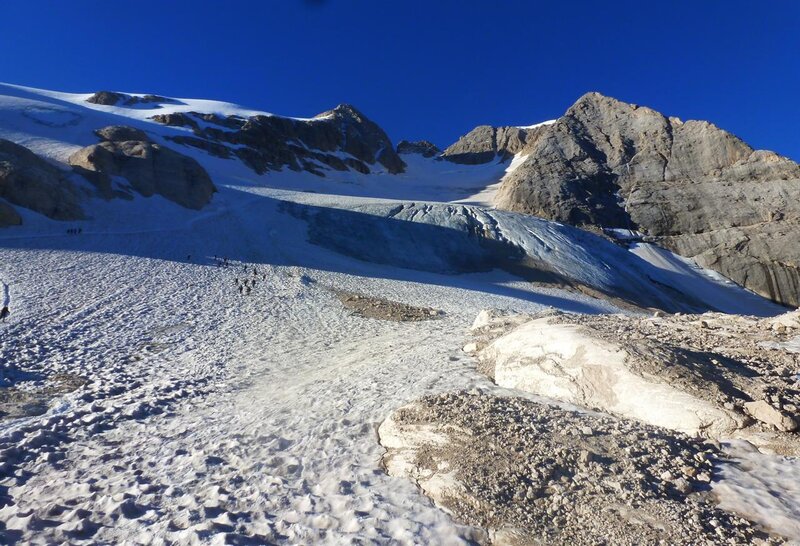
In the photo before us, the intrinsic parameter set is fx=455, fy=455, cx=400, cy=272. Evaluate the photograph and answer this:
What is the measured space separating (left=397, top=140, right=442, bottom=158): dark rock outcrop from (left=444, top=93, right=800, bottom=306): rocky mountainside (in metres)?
50.4

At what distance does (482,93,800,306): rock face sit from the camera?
5397cm

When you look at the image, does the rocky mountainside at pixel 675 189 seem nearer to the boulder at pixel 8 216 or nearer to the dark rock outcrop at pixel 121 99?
the boulder at pixel 8 216

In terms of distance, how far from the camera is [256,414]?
300 inches

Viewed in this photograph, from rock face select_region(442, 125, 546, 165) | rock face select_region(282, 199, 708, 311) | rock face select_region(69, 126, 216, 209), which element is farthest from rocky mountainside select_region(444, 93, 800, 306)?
rock face select_region(69, 126, 216, 209)

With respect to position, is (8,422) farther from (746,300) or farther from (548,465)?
(746,300)

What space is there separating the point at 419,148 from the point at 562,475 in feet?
442

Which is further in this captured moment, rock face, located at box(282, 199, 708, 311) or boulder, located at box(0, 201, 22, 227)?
rock face, located at box(282, 199, 708, 311)

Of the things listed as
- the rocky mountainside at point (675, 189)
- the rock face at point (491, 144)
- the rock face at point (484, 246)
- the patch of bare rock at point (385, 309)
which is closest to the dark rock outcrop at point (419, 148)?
the rock face at point (491, 144)

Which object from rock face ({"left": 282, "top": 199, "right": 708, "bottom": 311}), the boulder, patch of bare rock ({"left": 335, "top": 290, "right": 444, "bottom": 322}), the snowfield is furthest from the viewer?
rock face ({"left": 282, "top": 199, "right": 708, "bottom": 311})

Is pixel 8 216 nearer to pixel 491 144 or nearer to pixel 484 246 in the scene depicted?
pixel 484 246

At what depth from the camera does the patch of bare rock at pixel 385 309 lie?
704 inches

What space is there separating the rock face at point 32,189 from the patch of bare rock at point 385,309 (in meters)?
20.3

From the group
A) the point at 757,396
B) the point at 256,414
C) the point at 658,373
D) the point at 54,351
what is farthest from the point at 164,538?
the point at 54,351

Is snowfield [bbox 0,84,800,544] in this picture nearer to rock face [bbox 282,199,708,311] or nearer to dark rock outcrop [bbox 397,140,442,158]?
rock face [bbox 282,199,708,311]
